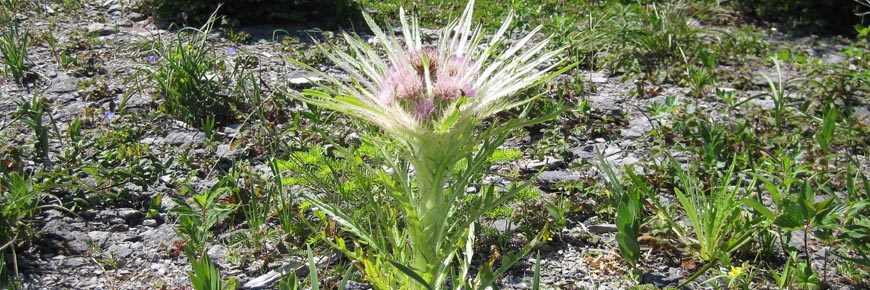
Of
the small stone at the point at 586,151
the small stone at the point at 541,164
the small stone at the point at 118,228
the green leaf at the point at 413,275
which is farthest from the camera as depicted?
the small stone at the point at 586,151

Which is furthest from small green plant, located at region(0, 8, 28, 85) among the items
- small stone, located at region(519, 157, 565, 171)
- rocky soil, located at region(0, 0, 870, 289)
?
small stone, located at region(519, 157, 565, 171)

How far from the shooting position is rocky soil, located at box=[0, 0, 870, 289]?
2896mm

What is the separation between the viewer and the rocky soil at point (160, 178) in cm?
290

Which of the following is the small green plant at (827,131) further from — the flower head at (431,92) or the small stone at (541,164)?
the flower head at (431,92)

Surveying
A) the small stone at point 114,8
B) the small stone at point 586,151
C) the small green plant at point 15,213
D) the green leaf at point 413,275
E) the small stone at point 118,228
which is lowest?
the small stone at point 586,151

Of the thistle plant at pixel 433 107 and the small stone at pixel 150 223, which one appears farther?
Answer: the small stone at pixel 150 223

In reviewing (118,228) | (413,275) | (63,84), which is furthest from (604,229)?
(63,84)

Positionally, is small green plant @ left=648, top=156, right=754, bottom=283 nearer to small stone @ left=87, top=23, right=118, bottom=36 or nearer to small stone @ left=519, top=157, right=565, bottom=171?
small stone @ left=519, top=157, right=565, bottom=171

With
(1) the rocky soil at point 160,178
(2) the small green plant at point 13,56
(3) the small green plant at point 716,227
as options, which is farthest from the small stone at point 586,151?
(2) the small green plant at point 13,56

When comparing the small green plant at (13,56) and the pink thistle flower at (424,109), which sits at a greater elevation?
the pink thistle flower at (424,109)

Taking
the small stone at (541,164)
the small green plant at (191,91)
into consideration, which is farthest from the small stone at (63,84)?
the small stone at (541,164)

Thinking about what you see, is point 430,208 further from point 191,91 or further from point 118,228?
point 191,91

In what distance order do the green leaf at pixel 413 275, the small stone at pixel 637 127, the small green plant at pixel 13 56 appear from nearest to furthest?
1. the green leaf at pixel 413 275
2. the small stone at pixel 637 127
3. the small green plant at pixel 13 56

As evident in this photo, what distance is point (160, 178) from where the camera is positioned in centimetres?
350
